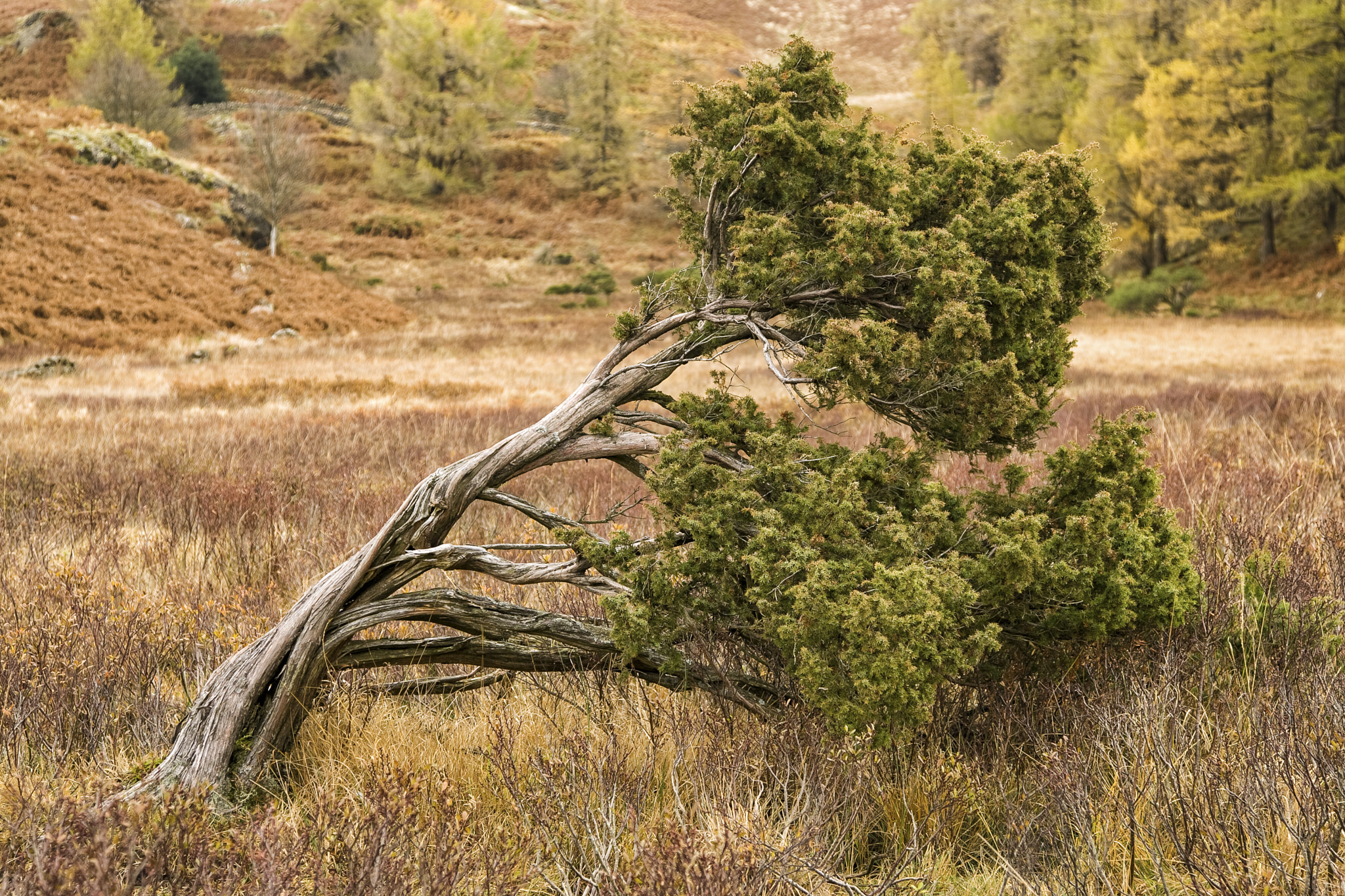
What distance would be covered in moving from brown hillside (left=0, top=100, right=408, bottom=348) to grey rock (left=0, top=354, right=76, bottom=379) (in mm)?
2678

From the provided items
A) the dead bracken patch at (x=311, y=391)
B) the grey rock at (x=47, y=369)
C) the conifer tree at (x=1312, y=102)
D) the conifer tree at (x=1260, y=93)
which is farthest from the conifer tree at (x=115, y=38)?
the conifer tree at (x=1312, y=102)

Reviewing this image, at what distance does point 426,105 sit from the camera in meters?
45.4

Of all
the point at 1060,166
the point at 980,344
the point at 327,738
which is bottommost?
the point at 327,738

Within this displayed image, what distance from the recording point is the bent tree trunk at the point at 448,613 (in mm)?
2781

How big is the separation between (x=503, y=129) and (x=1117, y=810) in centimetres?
5379

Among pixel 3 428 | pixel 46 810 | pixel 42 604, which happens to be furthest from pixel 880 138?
pixel 3 428

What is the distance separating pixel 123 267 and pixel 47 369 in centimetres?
761

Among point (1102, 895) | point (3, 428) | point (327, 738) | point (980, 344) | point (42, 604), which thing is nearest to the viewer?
point (1102, 895)

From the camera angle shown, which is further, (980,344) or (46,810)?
(980,344)

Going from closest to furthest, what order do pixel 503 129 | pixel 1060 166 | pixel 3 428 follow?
pixel 1060 166 < pixel 3 428 < pixel 503 129

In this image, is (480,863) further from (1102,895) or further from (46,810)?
(1102,895)

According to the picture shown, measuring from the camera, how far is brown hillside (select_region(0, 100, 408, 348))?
18891 millimetres

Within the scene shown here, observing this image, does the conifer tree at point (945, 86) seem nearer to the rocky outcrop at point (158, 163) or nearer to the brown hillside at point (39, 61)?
the rocky outcrop at point (158, 163)

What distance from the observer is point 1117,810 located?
228 cm
